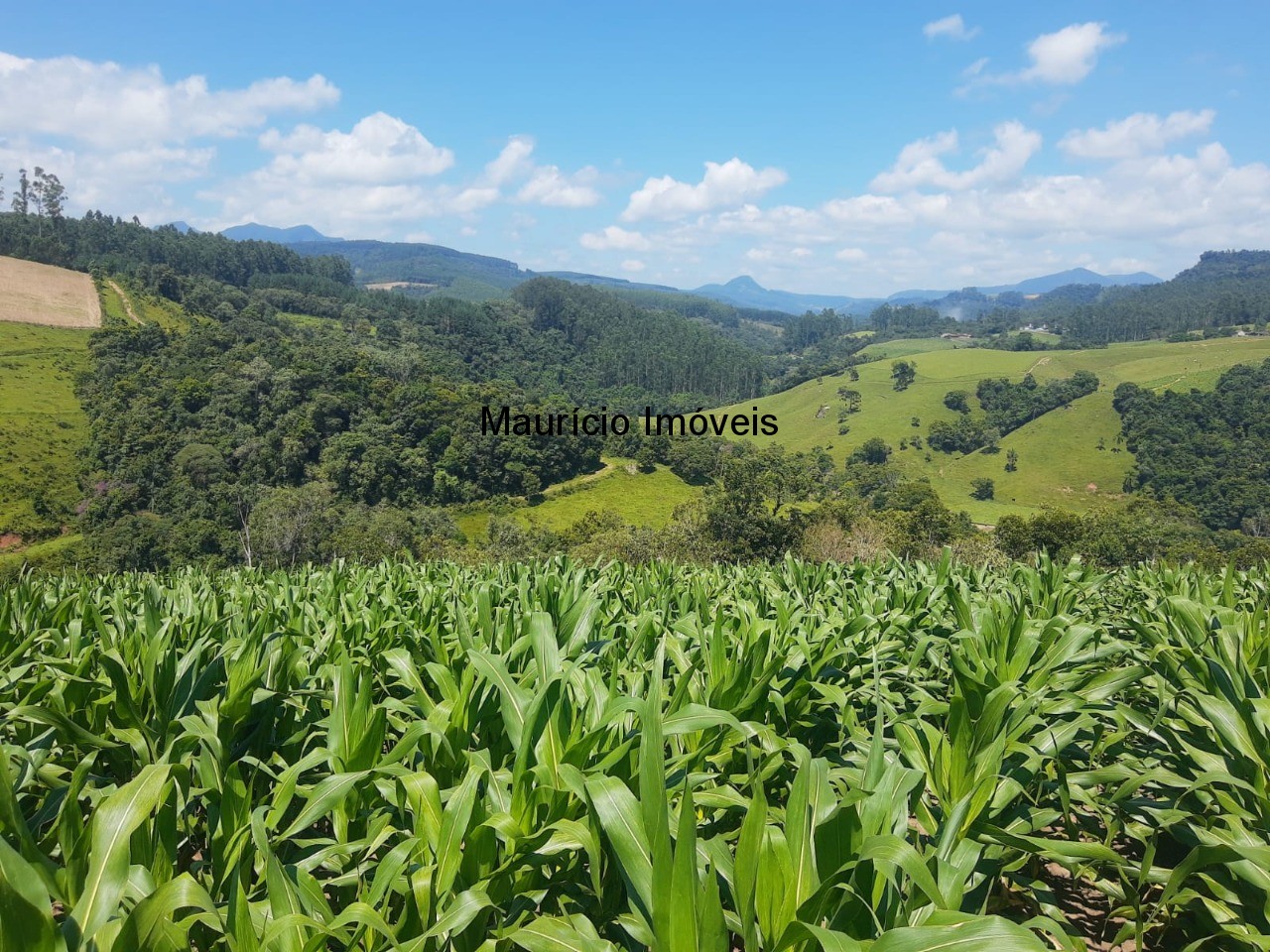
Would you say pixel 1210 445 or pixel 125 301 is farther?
pixel 125 301

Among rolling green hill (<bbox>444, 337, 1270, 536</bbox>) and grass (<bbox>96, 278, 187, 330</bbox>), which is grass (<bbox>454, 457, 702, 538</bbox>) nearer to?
rolling green hill (<bbox>444, 337, 1270, 536</bbox>)

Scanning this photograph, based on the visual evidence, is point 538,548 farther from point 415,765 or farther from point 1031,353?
point 1031,353

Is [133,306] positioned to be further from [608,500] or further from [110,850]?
[110,850]

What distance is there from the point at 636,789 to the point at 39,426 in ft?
256

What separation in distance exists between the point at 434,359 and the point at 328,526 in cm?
7186

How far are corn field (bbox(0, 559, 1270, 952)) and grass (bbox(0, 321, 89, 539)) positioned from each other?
62100 millimetres

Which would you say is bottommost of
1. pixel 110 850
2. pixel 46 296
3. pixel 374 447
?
pixel 374 447

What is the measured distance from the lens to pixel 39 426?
199ft

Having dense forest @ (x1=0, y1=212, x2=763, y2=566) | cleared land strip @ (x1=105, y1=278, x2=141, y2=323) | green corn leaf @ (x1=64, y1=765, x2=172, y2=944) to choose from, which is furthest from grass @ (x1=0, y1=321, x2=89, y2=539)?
green corn leaf @ (x1=64, y1=765, x2=172, y2=944)

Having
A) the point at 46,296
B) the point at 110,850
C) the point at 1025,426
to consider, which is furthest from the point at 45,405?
the point at 1025,426

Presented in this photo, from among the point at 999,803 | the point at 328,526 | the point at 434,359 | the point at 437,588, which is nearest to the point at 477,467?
the point at 328,526

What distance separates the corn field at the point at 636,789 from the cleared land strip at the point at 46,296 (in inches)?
3774

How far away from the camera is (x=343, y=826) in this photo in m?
2.70

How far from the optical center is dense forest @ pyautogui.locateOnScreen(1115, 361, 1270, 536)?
228 feet
